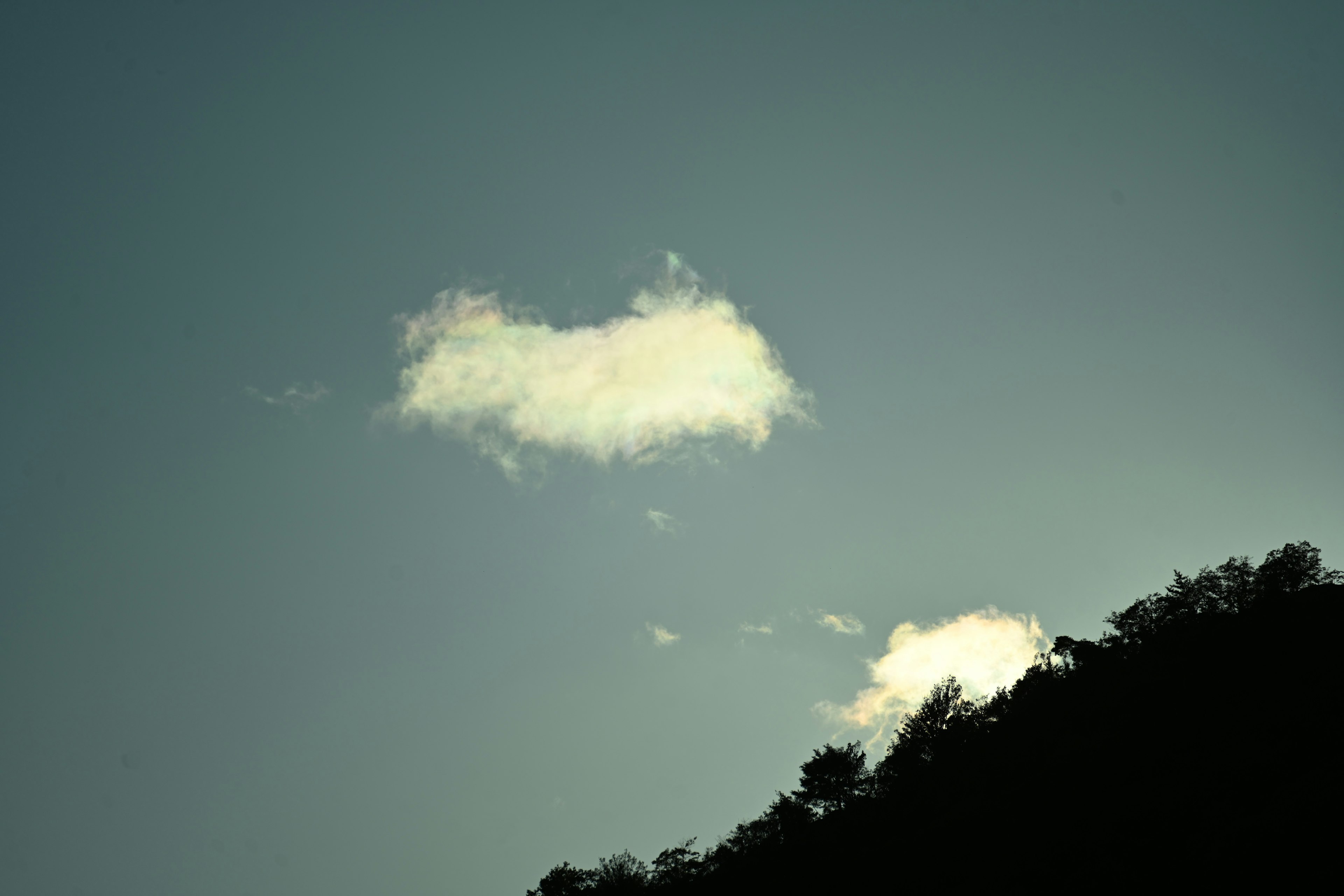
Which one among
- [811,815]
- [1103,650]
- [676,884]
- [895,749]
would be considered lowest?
[676,884]

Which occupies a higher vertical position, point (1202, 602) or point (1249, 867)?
point (1202, 602)

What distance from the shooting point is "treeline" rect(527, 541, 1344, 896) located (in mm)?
37062

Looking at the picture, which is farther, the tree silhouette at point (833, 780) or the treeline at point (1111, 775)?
the tree silhouette at point (833, 780)

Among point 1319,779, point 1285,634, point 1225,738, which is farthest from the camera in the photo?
point 1285,634

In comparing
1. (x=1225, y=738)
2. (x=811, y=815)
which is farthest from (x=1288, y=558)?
(x=811, y=815)

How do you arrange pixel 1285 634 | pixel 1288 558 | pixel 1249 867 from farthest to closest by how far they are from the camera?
pixel 1288 558
pixel 1285 634
pixel 1249 867

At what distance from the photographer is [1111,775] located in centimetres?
4897

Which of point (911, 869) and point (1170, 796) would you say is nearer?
point (1170, 796)

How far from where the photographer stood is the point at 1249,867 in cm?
3158

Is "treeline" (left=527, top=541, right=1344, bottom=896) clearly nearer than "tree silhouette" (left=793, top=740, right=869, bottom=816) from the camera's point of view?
Yes

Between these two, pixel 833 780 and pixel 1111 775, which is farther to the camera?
pixel 833 780

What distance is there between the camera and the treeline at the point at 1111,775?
3706cm

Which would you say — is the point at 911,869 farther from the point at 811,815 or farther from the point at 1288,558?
the point at 1288,558

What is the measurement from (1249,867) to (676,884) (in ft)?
180
